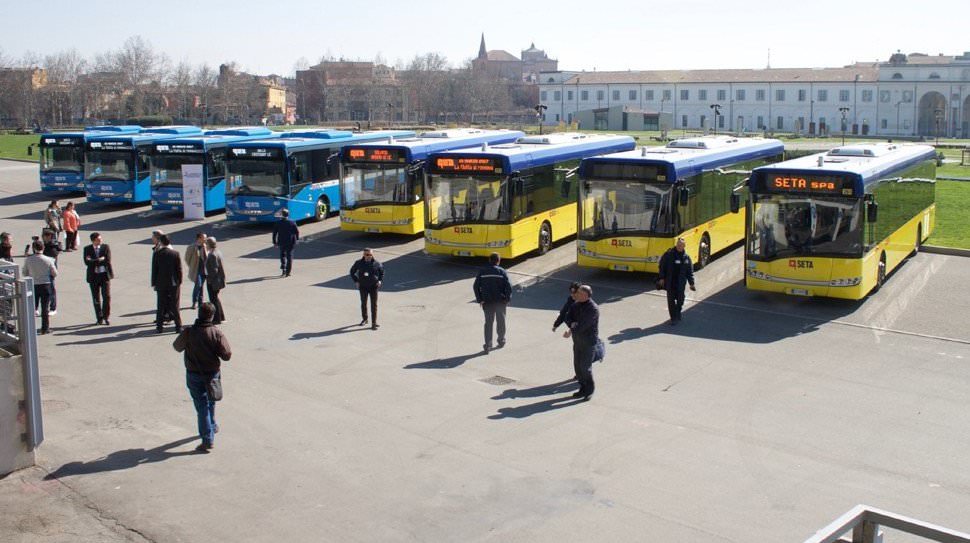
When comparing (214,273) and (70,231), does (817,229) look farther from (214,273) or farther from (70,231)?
(70,231)

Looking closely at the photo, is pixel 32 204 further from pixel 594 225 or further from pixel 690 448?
pixel 690 448

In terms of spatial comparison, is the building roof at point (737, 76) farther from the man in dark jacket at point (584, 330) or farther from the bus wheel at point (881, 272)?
the man in dark jacket at point (584, 330)

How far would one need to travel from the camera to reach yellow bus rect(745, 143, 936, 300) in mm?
18844

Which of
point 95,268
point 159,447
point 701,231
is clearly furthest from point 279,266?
point 159,447

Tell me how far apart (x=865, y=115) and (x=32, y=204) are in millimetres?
101784

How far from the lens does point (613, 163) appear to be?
22.0 m

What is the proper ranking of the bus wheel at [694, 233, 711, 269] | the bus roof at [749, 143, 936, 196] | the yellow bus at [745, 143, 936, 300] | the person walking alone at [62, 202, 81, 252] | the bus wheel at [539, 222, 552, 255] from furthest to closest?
the person walking alone at [62, 202, 81, 252]
the bus wheel at [539, 222, 552, 255]
the bus wheel at [694, 233, 711, 269]
the bus roof at [749, 143, 936, 196]
the yellow bus at [745, 143, 936, 300]

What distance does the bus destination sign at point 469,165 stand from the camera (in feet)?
77.6

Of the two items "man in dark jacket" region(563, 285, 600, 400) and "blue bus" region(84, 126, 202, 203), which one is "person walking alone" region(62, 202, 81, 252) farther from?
"man in dark jacket" region(563, 285, 600, 400)

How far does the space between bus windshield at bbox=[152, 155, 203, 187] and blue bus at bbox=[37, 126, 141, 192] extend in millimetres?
6249

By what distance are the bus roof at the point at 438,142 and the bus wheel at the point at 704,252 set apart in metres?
7.99

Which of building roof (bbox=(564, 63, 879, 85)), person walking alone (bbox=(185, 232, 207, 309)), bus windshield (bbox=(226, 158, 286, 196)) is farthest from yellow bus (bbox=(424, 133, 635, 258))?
building roof (bbox=(564, 63, 879, 85))

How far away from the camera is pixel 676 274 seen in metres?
17.9

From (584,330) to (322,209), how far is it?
20.1 m
